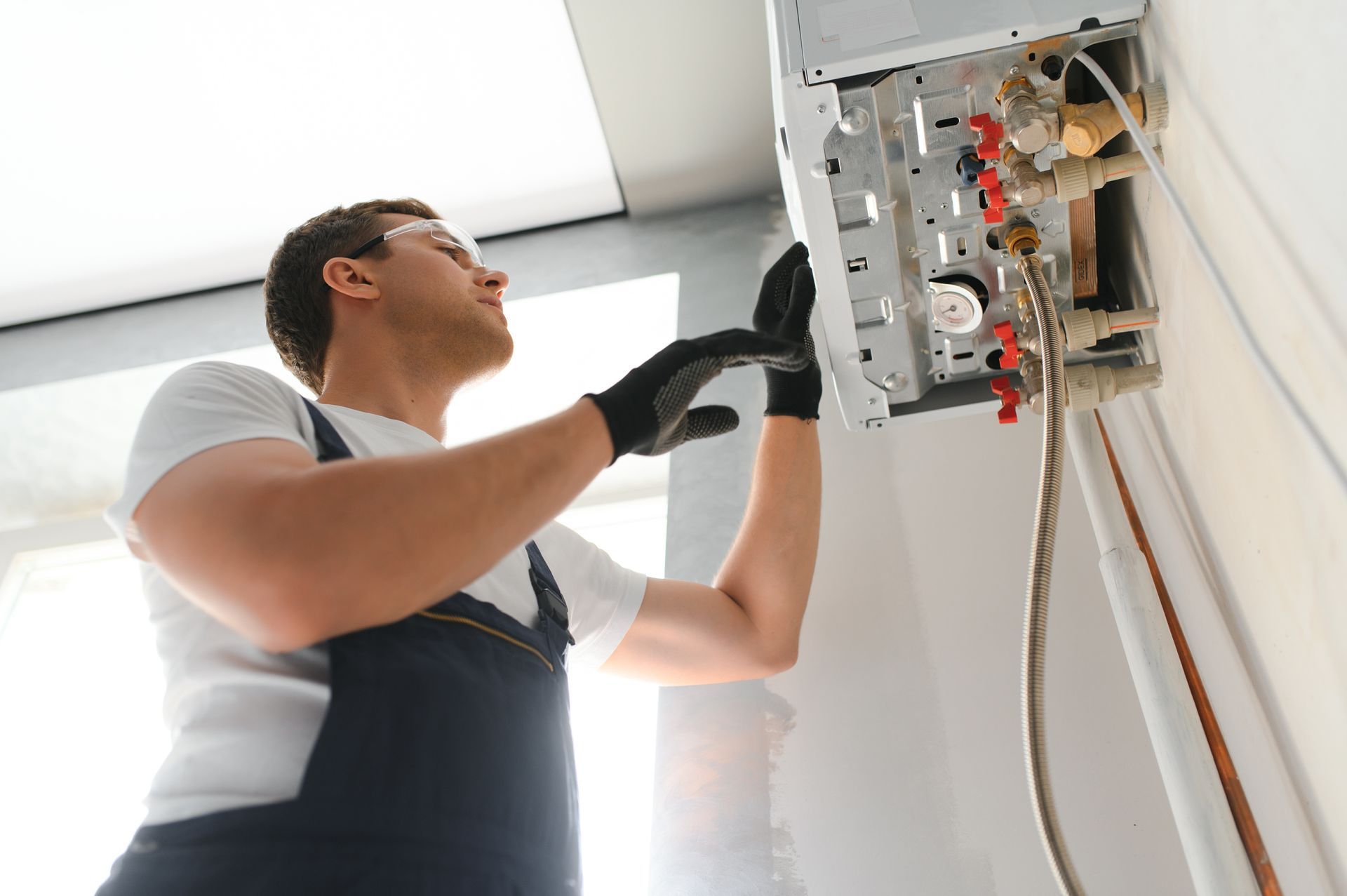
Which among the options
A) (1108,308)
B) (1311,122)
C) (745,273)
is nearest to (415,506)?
(1311,122)

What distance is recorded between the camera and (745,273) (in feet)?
7.69

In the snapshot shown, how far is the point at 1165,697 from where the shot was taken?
3.39 ft

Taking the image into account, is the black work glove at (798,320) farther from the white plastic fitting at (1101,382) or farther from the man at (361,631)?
the white plastic fitting at (1101,382)

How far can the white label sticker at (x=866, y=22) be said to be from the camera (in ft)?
3.09

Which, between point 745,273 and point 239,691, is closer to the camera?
point 239,691

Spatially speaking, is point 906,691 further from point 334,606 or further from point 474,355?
point 334,606

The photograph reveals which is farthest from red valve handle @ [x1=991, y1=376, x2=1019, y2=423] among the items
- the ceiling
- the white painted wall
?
the ceiling

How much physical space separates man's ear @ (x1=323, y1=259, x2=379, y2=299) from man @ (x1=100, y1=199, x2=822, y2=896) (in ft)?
0.74

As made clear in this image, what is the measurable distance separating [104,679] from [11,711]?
0.95ft

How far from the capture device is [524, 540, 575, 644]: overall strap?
1.11m

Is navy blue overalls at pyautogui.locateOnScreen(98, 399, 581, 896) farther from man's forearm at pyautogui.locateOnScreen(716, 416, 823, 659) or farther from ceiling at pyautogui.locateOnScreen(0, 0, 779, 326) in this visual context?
ceiling at pyautogui.locateOnScreen(0, 0, 779, 326)

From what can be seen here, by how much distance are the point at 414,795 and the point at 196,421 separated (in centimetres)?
38

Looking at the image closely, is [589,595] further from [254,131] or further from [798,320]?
[254,131]

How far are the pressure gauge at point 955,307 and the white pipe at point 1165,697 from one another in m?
0.22
